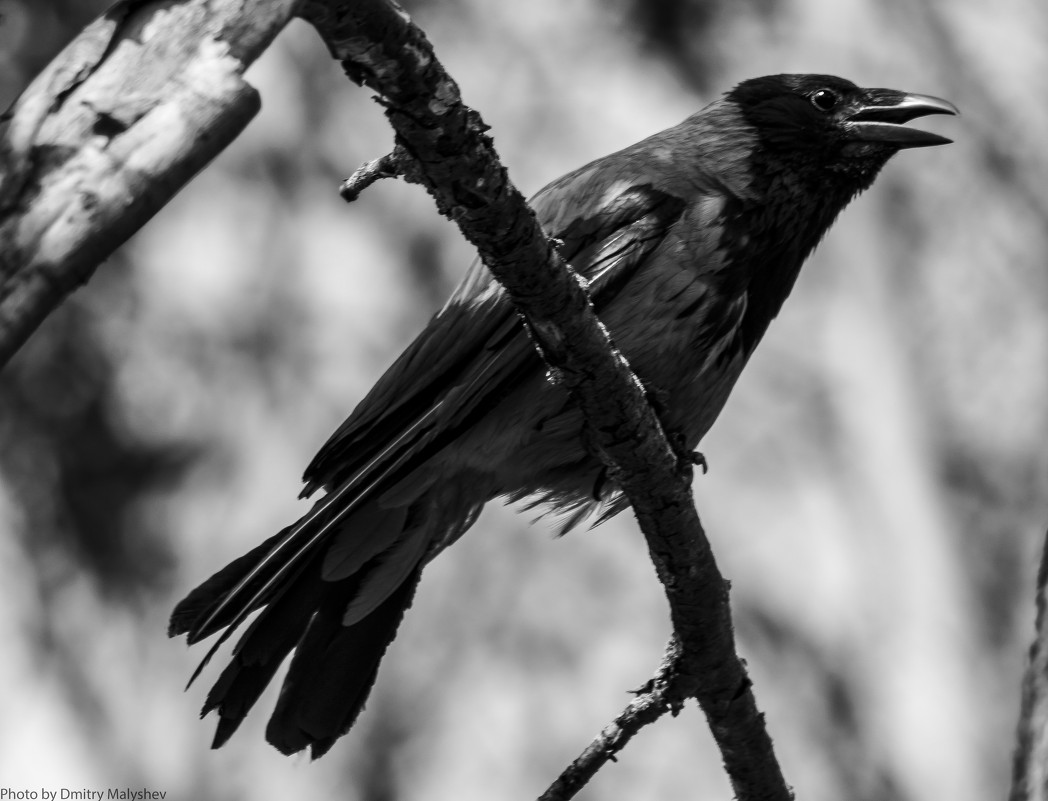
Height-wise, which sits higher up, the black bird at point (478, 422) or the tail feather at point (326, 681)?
the black bird at point (478, 422)

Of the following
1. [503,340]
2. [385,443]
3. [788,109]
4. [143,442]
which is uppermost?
[788,109]

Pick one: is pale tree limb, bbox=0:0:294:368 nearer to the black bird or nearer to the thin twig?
the thin twig

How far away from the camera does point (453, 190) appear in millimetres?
2672

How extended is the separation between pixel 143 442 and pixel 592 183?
4752 mm

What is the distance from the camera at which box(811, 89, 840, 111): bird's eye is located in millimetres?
5078

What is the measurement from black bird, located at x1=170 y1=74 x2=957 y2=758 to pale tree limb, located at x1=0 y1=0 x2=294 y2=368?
2.18 metres

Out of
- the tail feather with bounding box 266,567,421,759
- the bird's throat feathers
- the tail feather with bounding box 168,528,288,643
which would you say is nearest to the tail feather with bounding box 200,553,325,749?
the tail feather with bounding box 266,567,421,759

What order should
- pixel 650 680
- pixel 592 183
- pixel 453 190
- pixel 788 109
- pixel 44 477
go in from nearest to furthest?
1. pixel 453 190
2. pixel 650 680
3. pixel 592 183
4. pixel 788 109
5. pixel 44 477

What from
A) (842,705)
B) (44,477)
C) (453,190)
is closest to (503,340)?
(453,190)

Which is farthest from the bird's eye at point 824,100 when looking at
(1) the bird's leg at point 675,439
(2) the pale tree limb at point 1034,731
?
(2) the pale tree limb at point 1034,731

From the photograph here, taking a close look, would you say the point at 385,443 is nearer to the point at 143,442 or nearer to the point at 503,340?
the point at 503,340

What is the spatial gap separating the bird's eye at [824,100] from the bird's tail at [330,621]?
6.76 feet

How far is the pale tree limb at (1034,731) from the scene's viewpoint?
2.37 m

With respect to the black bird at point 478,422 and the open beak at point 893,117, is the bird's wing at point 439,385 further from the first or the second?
the open beak at point 893,117
